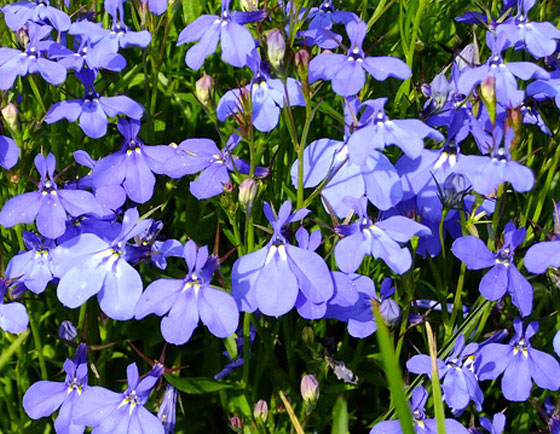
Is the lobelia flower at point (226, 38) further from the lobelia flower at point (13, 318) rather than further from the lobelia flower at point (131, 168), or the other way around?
the lobelia flower at point (13, 318)

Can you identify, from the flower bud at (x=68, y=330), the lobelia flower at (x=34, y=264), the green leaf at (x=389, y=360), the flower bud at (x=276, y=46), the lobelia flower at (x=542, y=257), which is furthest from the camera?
the flower bud at (x=68, y=330)

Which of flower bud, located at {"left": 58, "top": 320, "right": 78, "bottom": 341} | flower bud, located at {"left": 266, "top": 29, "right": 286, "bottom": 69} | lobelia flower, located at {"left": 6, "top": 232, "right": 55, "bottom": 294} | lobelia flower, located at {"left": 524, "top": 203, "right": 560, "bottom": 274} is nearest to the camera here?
flower bud, located at {"left": 266, "top": 29, "right": 286, "bottom": 69}

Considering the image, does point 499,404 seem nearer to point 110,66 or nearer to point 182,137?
point 182,137

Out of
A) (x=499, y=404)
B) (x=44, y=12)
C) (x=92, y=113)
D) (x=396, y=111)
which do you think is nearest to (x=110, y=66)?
(x=92, y=113)

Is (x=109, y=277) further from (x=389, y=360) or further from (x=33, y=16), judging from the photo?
(x=389, y=360)

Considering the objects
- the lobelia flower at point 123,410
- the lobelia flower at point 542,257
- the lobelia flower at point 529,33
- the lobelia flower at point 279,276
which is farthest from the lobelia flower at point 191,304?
the lobelia flower at point 529,33

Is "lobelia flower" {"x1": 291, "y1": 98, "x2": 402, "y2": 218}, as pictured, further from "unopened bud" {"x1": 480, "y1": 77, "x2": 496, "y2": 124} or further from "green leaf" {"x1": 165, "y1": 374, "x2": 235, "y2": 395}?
"green leaf" {"x1": 165, "y1": 374, "x2": 235, "y2": 395}

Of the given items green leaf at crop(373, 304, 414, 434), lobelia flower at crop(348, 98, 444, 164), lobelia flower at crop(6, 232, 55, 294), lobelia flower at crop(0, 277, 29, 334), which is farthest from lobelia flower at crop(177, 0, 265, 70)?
green leaf at crop(373, 304, 414, 434)

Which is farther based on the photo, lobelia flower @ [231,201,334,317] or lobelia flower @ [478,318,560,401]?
lobelia flower @ [478,318,560,401]
